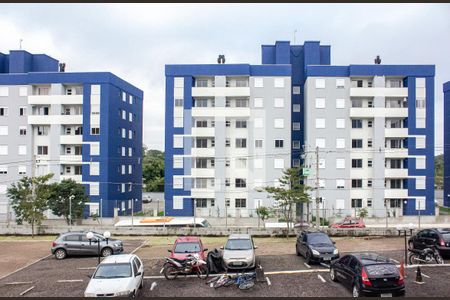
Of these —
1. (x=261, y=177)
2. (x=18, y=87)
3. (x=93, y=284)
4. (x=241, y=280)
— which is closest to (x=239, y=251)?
(x=241, y=280)

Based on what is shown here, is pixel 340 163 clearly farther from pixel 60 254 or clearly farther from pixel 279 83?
pixel 60 254

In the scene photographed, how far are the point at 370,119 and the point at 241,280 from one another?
145 feet

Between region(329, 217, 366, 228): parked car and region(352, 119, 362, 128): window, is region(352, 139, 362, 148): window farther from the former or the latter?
region(329, 217, 366, 228): parked car

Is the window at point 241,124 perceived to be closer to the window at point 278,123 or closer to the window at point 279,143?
the window at point 278,123

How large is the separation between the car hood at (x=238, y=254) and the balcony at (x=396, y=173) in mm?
39357

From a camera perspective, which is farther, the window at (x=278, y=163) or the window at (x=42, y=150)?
the window at (x=42, y=150)

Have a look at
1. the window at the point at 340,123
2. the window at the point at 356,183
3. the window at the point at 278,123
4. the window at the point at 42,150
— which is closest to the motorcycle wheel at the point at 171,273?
the window at the point at 278,123

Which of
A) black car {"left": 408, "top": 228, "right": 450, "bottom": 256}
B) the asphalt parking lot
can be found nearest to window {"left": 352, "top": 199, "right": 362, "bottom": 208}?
black car {"left": 408, "top": 228, "right": 450, "bottom": 256}

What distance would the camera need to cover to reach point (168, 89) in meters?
57.6

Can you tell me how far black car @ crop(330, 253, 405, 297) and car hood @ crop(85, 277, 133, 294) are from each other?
336 inches

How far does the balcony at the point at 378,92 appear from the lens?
186 feet

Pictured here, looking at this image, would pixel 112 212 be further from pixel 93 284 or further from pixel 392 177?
pixel 93 284

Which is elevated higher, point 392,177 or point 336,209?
point 392,177

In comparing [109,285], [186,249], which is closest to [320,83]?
[186,249]
